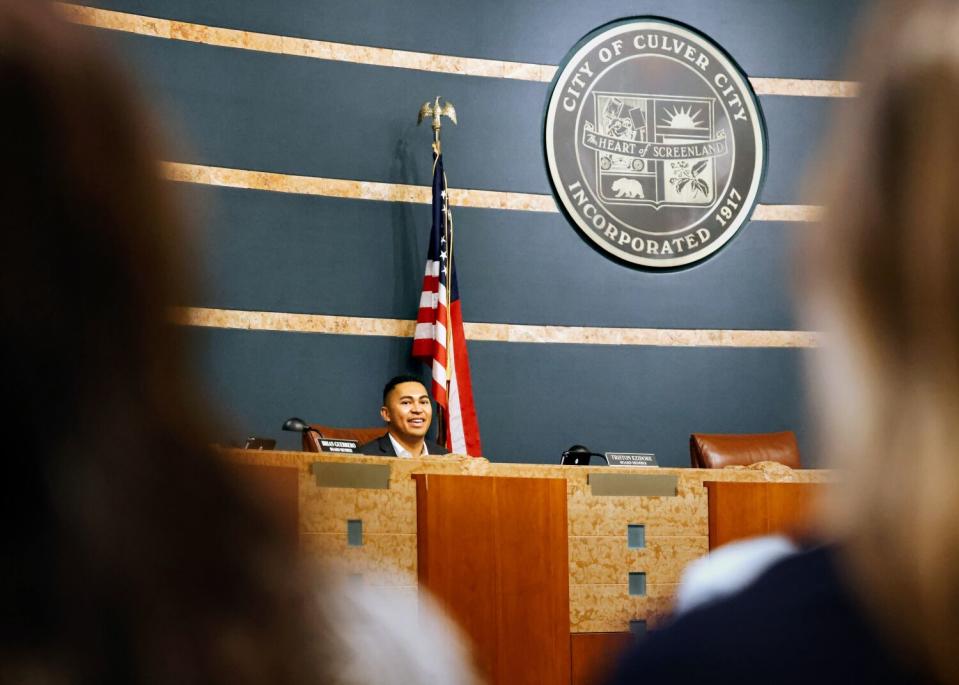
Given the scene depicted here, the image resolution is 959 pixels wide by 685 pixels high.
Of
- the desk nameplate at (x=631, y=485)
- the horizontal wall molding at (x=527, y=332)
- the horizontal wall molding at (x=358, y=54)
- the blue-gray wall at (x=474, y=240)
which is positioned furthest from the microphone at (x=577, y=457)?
the horizontal wall molding at (x=358, y=54)

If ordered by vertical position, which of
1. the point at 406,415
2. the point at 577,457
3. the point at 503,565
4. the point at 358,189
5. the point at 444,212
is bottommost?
the point at 503,565

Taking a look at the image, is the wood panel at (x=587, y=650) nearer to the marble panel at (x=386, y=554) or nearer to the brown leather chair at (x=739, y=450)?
the marble panel at (x=386, y=554)

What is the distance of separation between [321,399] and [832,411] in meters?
7.18

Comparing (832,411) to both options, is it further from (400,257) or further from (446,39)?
(446,39)

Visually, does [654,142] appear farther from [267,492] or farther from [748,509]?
[267,492]

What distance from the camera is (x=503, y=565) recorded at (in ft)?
17.7

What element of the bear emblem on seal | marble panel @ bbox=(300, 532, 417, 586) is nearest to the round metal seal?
the bear emblem on seal

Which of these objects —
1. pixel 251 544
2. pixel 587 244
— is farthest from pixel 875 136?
pixel 587 244

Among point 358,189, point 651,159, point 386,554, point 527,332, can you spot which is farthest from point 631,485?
point 651,159

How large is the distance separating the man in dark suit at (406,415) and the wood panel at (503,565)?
156cm

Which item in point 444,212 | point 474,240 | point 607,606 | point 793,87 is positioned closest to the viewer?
point 607,606

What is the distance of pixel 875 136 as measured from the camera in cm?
63

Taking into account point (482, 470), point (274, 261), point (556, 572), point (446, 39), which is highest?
point (446, 39)

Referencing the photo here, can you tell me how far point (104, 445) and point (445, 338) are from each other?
23.0ft
